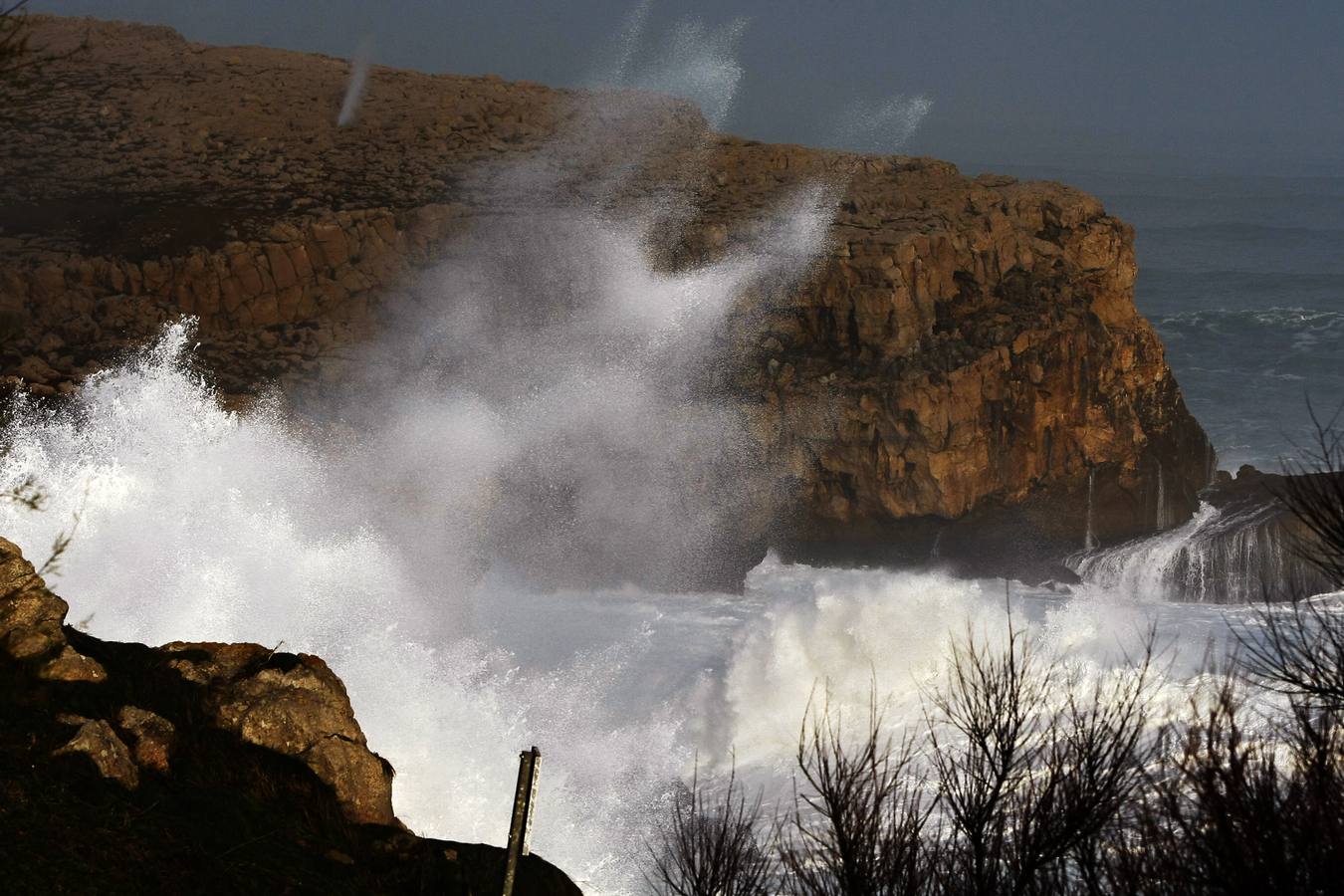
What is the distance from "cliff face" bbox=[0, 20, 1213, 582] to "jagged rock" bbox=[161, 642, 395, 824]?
83.8 feet

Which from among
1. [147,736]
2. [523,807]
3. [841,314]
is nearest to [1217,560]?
[841,314]

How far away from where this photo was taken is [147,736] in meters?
12.9

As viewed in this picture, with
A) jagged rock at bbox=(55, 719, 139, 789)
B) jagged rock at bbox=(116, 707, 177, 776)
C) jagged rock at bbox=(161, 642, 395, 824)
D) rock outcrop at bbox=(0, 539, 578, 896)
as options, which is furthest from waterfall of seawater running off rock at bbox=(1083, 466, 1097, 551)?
jagged rock at bbox=(55, 719, 139, 789)

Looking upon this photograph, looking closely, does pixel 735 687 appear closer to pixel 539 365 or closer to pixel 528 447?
pixel 528 447

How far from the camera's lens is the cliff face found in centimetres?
4094

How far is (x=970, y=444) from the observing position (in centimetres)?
4078

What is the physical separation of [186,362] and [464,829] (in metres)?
22.7

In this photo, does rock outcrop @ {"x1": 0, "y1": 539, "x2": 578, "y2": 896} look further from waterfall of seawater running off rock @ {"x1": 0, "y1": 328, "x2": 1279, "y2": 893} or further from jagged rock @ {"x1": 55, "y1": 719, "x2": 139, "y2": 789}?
waterfall of seawater running off rock @ {"x1": 0, "y1": 328, "x2": 1279, "y2": 893}

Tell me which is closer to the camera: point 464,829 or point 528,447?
point 464,829

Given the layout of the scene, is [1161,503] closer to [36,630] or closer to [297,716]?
[297,716]

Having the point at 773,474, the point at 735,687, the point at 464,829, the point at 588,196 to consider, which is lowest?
the point at 464,829

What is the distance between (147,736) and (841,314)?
3328 cm

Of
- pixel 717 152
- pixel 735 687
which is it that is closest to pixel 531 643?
pixel 735 687

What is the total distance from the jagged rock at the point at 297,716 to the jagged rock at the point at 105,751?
169 centimetres
